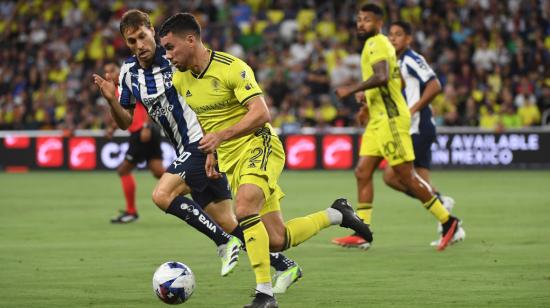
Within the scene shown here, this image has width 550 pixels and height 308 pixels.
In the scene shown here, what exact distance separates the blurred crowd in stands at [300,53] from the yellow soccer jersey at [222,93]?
51.1 feet

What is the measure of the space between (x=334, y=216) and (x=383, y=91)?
2.75 metres

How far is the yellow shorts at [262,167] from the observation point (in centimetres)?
742

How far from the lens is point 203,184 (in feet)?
29.6

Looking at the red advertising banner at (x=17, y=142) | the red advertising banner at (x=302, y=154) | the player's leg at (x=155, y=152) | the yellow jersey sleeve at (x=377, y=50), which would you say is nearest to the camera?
the yellow jersey sleeve at (x=377, y=50)

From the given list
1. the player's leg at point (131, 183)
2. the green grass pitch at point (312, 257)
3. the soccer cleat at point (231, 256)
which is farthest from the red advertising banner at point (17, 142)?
the soccer cleat at point (231, 256)

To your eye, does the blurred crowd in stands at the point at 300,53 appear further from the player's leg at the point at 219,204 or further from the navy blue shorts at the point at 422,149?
the player's leg at the point at 219,204

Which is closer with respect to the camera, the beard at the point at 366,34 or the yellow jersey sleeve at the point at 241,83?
the yellow jersey sleeve at the point at 241,83

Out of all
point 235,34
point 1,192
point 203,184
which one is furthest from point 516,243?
point 235,34

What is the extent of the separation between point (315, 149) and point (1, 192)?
746 centimetres

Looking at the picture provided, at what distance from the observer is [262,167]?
24.5 ft

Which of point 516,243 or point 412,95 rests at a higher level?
point 412,95

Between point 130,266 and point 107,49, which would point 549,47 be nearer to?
point 107,49

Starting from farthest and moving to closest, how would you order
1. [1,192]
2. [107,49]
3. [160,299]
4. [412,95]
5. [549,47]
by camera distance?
[107,49]
[549,47]
[1,192]
[412,95]
[160,299]

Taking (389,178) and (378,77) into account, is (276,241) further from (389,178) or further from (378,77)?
(389,178)
